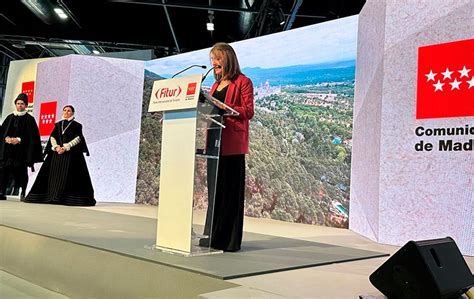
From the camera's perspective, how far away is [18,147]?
6270mm

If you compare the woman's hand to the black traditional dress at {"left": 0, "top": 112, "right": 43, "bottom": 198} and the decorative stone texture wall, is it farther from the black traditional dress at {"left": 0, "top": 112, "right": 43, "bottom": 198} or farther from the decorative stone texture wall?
the decorative stone texture wall

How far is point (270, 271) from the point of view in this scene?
2.24m

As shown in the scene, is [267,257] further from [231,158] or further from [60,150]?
[60,150]

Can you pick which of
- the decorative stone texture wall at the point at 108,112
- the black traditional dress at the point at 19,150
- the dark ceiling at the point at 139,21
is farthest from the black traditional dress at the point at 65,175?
the dark ceiling at the point at 139,21

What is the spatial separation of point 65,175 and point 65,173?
3 cm

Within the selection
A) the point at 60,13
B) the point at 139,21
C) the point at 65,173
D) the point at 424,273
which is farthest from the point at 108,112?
the point at 424,273

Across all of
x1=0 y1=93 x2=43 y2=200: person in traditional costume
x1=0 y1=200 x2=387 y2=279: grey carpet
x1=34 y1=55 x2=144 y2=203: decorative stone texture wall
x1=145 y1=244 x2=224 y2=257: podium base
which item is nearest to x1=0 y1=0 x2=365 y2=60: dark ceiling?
x1=34 y1=55 x2=144 y2=203: decorative stone texture wall

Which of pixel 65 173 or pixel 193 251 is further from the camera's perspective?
pixel 65 173

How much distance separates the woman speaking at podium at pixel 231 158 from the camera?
2.74 meters

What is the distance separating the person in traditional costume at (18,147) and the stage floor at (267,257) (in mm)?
2182

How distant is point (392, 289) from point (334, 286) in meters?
0.29

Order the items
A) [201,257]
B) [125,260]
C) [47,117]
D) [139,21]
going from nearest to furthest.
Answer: [125,260]
[201,257]
[47,117]
[139,21]

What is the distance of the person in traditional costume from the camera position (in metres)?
6.21

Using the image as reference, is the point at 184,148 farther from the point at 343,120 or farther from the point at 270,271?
the point at 343,120
